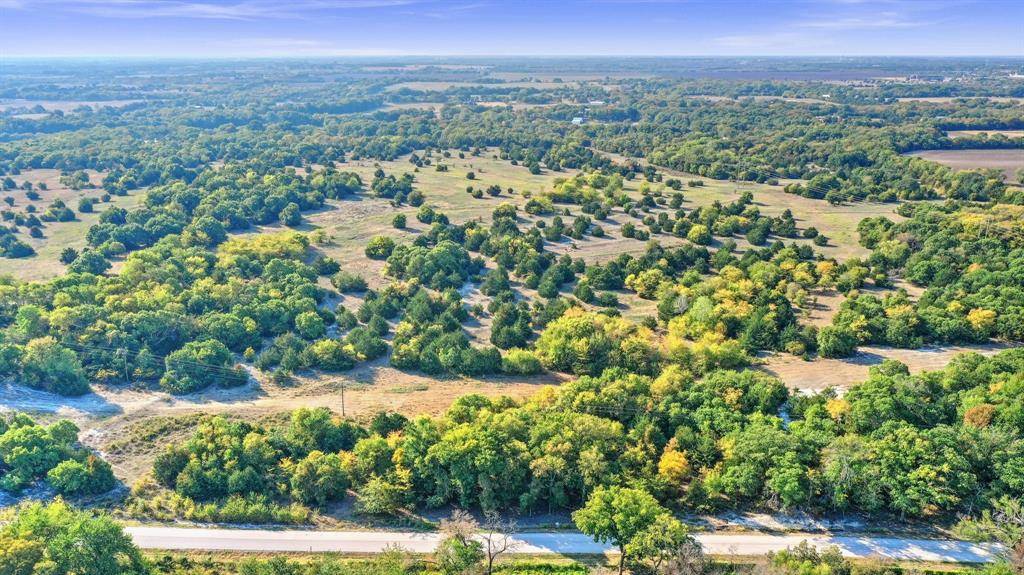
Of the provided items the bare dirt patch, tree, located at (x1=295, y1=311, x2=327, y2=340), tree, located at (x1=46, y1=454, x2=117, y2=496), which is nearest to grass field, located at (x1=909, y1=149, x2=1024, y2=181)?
the bare dirt patch

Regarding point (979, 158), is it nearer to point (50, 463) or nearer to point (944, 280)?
point (944, 280)

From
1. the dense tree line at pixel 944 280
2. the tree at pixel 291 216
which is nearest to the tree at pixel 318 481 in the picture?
the dense tree line at pixel 944 280

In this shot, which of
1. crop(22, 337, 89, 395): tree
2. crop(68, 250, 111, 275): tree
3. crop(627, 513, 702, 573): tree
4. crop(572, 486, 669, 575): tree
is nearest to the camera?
crop(627, 513, 702, 573): tree

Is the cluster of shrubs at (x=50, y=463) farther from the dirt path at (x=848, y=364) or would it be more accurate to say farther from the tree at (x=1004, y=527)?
the dirt path at (x=848, y=364)

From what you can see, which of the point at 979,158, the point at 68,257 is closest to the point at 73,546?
the point at 68,257

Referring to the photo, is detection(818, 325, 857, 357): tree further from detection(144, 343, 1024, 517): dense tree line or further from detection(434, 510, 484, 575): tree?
detection(434, 510, 484, 575): tree

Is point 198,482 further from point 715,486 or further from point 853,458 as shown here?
point 853,458

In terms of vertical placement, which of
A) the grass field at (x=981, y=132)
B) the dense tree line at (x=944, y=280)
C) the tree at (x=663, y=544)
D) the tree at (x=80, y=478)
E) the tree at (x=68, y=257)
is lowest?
the tree at (x=80, y=478)
